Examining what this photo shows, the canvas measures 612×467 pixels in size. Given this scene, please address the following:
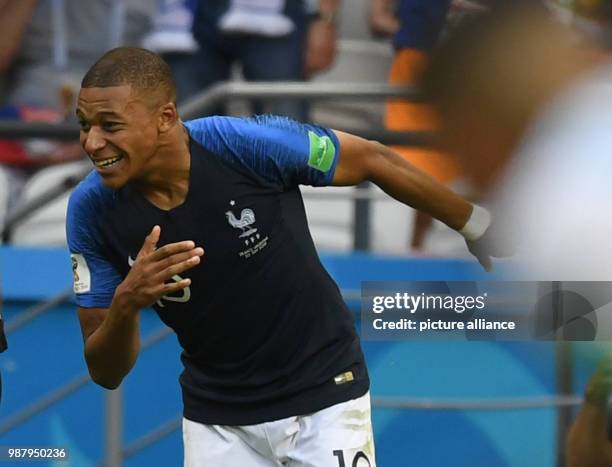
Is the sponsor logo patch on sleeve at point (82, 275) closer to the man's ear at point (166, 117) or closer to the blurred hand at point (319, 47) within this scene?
the man's ear at point (166, 117)

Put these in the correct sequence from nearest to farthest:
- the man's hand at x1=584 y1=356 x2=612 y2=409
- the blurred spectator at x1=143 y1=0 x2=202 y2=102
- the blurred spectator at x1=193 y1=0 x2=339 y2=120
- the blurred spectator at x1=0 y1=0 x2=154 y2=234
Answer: the man's hand at x1=584 y1=356 x2=612 y2=409
the blurred spectator at x1=193 y1=0 x2=339 y2=120
the blurred spectator at x1=143 y1=0 x2=202 y2=102
the blurred spectator at x1=0 y1=0 x2=154 y2=234

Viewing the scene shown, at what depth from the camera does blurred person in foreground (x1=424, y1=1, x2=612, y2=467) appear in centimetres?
511

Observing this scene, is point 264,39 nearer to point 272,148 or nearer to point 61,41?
point 61,41

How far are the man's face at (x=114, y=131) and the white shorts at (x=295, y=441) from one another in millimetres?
801

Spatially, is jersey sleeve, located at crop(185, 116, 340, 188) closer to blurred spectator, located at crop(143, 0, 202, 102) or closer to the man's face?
the man's face

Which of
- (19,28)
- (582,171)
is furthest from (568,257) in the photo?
(19,28)

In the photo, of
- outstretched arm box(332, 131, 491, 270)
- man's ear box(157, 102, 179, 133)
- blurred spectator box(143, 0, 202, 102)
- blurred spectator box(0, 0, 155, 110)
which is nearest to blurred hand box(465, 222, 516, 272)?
outstretched arm box(332, 131, 491, 270)

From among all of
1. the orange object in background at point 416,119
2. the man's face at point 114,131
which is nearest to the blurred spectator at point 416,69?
the orange object in background at point 416,119

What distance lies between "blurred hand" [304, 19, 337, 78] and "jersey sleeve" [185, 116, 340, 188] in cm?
210

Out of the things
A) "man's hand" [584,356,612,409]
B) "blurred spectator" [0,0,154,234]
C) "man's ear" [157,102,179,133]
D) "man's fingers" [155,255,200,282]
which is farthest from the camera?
"blurred spectator" [0,0,154,234]

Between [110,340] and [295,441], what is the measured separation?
599 mm

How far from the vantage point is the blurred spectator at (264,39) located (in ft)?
19.1

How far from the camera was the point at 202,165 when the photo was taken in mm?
3812

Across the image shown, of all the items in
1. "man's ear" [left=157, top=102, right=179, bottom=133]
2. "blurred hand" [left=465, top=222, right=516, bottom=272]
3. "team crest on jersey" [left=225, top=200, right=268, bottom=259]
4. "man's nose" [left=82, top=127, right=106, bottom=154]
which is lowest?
"blurred hand" [left=465, top=222, right=516, bottom=272]
